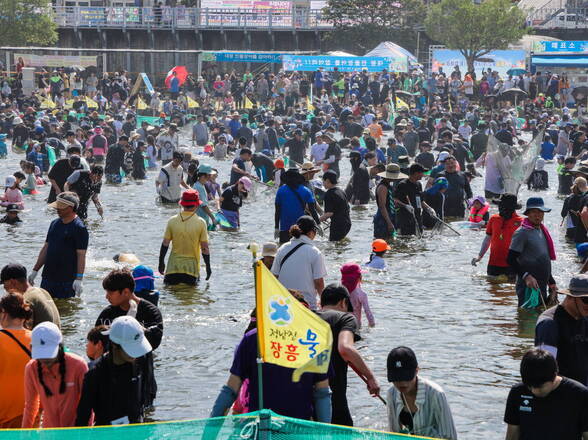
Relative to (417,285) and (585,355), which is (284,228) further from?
(585,355)

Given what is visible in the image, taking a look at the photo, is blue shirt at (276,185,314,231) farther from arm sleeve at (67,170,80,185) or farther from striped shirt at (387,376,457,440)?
striped shirt at (387,376,457,440)

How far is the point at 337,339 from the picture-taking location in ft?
22.4

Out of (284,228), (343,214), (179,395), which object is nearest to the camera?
(179,395)

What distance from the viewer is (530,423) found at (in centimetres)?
580

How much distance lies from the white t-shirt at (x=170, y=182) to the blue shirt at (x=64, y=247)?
9.40 m

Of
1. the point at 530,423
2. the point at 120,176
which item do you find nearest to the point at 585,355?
the point at 530,423

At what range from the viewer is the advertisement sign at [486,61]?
2057 inches

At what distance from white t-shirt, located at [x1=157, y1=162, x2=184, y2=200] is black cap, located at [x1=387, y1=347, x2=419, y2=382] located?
15.0 metres

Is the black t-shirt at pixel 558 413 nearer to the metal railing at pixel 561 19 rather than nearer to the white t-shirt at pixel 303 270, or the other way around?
the white t-shirt at pixel 303 270

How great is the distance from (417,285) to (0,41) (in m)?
49.5

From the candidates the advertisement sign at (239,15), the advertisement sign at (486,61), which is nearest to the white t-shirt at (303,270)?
the advertisement sign at (486,61)

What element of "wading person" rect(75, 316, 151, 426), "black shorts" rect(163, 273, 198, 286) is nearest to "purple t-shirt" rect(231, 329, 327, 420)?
"wading person" rect(75, 316, 151, 426)

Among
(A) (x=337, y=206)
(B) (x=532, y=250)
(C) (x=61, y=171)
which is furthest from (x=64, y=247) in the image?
(C) (x=61, y=171)

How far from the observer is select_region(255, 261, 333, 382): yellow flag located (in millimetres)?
5793
